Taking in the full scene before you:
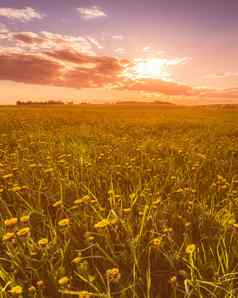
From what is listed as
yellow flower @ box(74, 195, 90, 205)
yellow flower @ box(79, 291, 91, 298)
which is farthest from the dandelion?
yellow flower @ box(79, 291, 91, 298)

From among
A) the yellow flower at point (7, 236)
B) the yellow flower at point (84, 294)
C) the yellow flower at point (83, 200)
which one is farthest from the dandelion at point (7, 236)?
the yellow flower at point (84, 294)

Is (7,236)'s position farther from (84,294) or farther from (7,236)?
(84,294)

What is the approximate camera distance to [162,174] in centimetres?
400

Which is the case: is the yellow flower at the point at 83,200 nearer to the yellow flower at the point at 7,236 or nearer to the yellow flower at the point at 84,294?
the yellow flower at the point at 7,236

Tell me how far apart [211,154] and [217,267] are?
381 centimetres

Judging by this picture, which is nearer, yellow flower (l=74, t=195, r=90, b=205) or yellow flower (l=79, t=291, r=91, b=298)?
yellow flower (l=79, t=291, r=91, b=298)

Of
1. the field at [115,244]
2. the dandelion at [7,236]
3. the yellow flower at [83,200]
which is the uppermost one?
the yellow flower at [83,200]

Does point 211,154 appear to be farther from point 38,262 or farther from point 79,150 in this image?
point 38,262

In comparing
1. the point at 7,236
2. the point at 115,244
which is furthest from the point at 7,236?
the point at 115,244

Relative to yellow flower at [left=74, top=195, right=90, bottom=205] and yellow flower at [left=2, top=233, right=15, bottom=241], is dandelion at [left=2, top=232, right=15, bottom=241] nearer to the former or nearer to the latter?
yellow flower at [left=2, top=233, right=15, bottom=241]

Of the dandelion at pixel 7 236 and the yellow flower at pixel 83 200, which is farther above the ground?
the yellow flower at pixel 83 200

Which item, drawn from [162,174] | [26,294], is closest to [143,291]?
[26,294]

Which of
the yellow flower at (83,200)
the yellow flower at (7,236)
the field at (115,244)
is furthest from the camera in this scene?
the yellow flower at (83,200)

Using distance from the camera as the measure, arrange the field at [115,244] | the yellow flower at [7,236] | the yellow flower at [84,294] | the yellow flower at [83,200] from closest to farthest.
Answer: the yellow flower at [84,294]
the field at [115,244]
the yellow flower at [7,236]
the yellow flower at [83,200]
